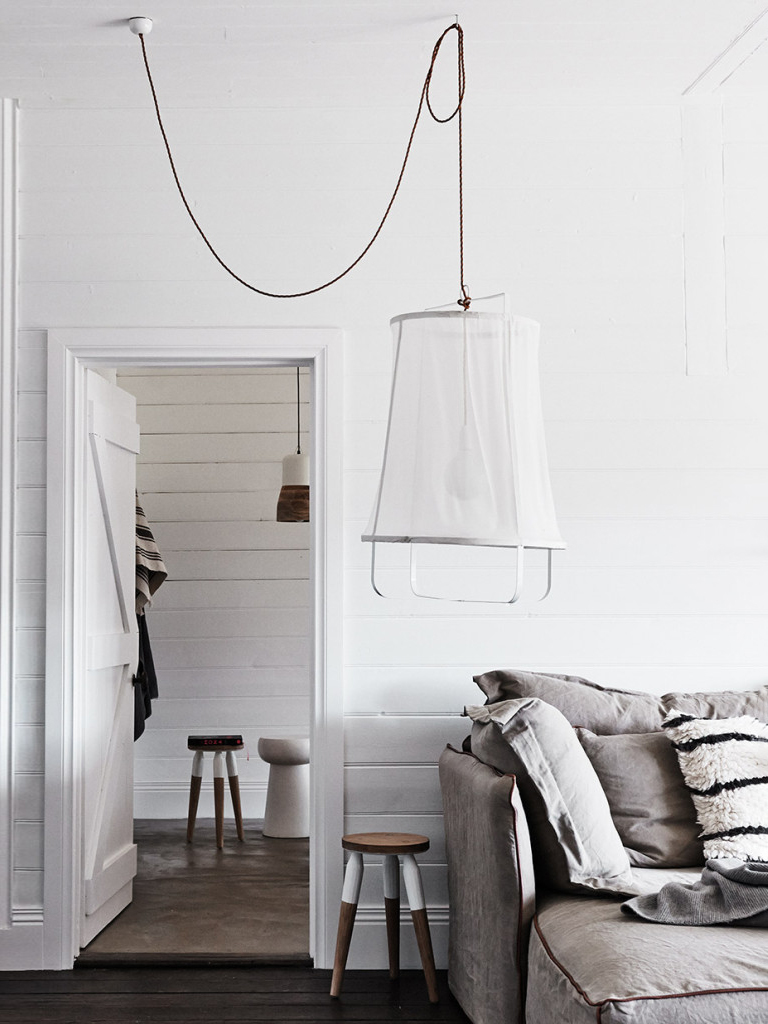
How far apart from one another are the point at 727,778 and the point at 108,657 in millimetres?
2205

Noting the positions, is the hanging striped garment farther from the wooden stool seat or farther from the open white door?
the wooden stool seat

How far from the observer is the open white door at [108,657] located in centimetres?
367

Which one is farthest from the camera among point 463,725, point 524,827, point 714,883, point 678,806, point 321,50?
point 463,725

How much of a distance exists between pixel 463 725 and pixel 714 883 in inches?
48.3

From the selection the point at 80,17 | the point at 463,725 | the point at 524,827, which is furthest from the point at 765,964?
the point at 80,17

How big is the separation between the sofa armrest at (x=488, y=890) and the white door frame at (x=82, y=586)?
524 millimetres

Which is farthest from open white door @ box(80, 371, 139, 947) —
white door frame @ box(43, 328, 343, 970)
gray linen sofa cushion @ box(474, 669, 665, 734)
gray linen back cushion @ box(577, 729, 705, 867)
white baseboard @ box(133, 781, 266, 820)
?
white baseboard @ box(133, 781, 266, 820)

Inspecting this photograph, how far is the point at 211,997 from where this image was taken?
3.19m

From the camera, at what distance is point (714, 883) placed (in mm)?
2428

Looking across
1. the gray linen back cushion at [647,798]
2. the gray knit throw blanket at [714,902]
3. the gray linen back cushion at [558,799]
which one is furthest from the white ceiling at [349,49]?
the gray knit throw blanket at [714,902]

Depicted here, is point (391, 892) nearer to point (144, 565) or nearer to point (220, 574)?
point (144, 565)

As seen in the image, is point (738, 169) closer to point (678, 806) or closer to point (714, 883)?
point (678, 806)

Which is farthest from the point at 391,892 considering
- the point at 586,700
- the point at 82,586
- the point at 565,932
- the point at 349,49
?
the point at 349,49

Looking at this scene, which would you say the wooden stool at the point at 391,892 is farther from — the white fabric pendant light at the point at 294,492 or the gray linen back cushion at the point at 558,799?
the white fabric pendant light at the point at 294,492
